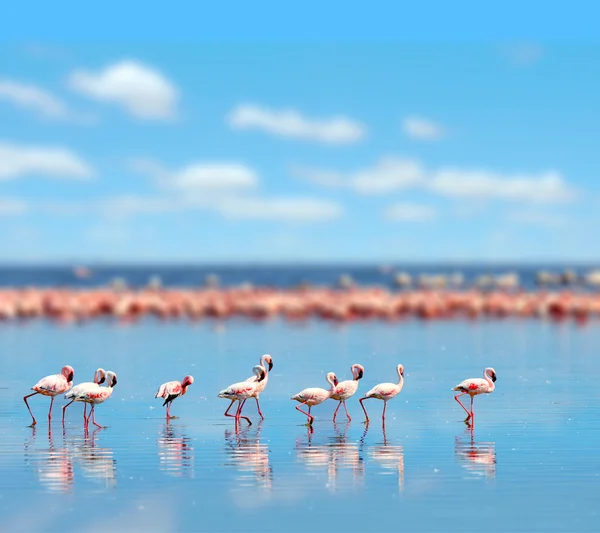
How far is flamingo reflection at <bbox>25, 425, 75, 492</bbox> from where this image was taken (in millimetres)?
12413

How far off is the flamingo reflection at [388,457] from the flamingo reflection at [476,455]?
832mm

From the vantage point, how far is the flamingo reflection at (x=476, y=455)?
1322cm

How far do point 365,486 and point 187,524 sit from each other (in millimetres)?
2490

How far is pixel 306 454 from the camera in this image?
14.4 m

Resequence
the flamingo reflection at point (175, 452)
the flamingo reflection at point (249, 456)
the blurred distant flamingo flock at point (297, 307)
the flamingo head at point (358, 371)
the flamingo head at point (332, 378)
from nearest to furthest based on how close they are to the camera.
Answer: the flamingo reflection at point (249, 456), the flamingo reflection at point (175, 452), the flamingo head at point (332, 378), the flamingo head at point (358, 371), the blurred distant flamingo flock at point (297, 307)

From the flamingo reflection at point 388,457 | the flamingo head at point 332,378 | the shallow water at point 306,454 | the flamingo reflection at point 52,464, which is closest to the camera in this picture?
the shallow water at point 306,454

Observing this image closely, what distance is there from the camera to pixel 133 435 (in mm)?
16078

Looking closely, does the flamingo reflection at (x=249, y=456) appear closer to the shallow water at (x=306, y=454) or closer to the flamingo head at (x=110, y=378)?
the shallow water at (x=306, y=454)

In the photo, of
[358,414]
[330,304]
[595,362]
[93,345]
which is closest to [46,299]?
[330,304]

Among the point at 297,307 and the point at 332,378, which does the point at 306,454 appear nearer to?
the point at 332,378

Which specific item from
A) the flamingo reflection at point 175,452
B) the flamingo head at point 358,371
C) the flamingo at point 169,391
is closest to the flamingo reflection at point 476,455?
the flamingo head at point 358,371

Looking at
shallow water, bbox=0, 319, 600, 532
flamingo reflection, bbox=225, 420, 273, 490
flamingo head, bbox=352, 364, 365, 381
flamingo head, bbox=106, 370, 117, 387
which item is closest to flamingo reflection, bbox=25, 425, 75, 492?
shallow water, bbox=0, 319, 600, 532

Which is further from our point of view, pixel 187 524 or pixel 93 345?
pixel 93 345

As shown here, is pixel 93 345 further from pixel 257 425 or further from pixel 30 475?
pixel 30 475
